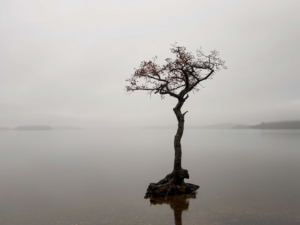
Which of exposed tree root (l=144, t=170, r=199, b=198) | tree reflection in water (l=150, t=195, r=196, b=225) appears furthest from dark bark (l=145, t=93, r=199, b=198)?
tree reflection in water (l=150, t=195, r=196, b=225)

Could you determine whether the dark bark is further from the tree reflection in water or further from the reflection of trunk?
the reflection of trunk

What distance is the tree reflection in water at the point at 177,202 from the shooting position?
13289 mm

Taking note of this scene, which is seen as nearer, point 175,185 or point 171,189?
point 171,189

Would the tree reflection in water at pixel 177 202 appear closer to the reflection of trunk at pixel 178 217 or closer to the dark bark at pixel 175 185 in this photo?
the reflection of trunk at pixel 178 217

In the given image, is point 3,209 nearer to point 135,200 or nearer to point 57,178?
point 135,200

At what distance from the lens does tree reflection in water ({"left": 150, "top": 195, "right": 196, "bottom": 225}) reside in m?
13.3

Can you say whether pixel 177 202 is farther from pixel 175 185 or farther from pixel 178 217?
pixel 178 217

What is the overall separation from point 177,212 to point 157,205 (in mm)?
2018

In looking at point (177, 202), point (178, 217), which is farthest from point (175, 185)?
point (178, 217)

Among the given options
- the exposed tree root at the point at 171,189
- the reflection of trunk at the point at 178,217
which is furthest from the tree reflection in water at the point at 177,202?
the exposed tree root at the point at 171,189

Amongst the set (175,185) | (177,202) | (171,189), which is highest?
(175,185)

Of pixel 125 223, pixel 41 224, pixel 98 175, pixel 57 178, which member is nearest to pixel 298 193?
pixel 125 223

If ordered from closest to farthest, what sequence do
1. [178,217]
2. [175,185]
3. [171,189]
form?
1. [178,217]
2. [171,189]
3. [175,185]

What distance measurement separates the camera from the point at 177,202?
15.3 metres
